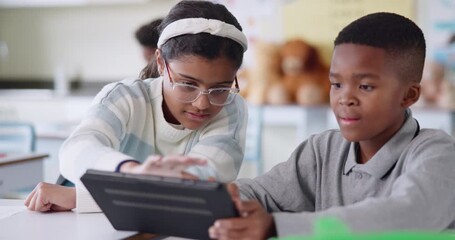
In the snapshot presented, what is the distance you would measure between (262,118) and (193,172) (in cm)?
322

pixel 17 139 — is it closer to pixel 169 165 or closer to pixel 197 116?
pixel 197 116

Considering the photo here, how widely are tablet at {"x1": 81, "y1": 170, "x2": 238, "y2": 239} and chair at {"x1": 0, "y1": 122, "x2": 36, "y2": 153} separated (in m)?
2.22

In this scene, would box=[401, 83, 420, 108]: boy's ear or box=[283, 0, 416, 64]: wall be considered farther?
box=[283, 0, 416, 64]: wall

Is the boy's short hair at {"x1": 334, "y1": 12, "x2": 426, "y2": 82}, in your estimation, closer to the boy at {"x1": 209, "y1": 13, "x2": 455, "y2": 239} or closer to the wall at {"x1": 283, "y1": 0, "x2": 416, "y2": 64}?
the boy at {"x1": 209, "y1": 13, "x2": 455, "y2": 239}

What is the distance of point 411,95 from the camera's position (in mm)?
1111

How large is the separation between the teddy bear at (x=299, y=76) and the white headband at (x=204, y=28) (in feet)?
9.28

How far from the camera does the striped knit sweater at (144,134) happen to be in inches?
48.5

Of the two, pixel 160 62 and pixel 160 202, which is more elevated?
pixel 160 62

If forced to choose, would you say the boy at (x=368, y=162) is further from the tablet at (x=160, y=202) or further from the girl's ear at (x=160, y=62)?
the girl's ear at (x=160, y=62)

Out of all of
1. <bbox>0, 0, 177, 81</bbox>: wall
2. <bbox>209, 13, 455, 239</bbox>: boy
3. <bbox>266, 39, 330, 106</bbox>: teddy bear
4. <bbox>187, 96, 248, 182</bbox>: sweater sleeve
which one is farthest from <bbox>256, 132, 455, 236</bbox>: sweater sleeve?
<bbox>0, 0, 177, 81</bbox>: wall

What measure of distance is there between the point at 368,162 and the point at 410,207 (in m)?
0.22

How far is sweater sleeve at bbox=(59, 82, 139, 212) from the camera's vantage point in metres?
1.13

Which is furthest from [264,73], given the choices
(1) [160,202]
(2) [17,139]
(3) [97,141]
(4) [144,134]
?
(1) [160,202]

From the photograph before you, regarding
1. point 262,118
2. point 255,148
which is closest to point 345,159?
point 255,148
